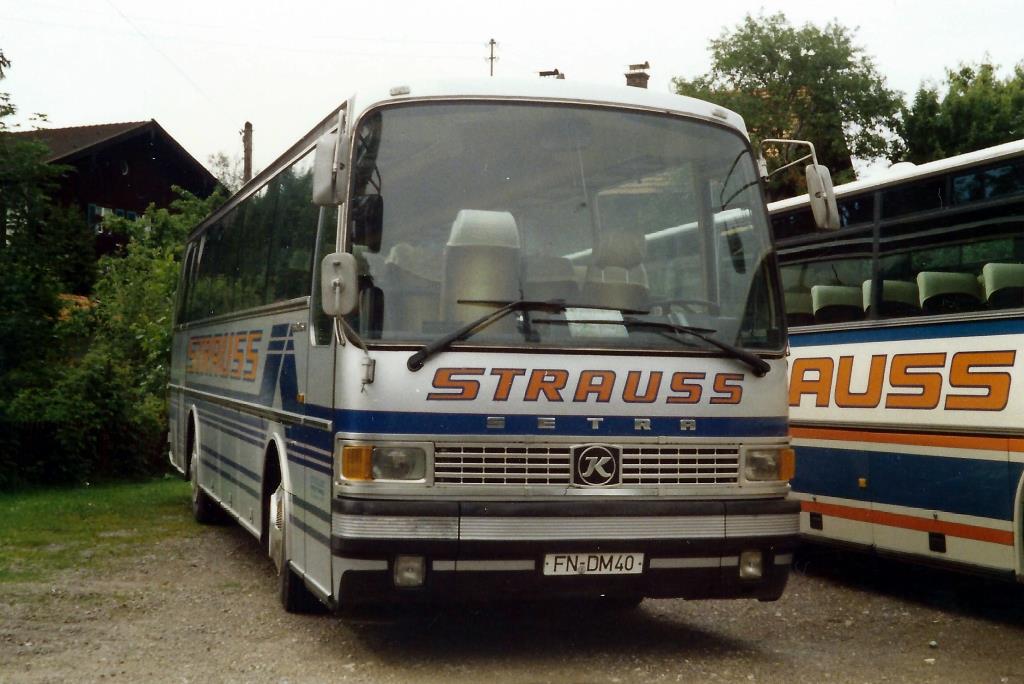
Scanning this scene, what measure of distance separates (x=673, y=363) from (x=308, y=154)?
123 inches

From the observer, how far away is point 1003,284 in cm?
834

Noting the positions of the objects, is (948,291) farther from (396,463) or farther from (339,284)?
(339,284)

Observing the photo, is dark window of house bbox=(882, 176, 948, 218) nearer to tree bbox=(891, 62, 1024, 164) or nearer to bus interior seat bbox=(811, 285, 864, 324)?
bus interior seat bbox=(811, 285, 864, 324)

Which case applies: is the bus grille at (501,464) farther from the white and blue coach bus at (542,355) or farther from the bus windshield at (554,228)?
the bus windshield at (554,228)

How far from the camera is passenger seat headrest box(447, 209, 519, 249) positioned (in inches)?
277

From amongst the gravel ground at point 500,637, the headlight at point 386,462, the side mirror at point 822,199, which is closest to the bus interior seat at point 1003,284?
the side mirror at point 822,199

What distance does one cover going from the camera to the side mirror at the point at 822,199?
7.83 m

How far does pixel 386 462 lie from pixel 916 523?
13.3 feet

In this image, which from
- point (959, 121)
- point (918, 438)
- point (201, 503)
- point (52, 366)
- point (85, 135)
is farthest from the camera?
point (85, 135)

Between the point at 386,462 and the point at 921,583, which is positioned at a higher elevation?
the point at 386,462

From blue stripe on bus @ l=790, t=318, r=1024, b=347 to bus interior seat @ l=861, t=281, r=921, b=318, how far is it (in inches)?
4.4

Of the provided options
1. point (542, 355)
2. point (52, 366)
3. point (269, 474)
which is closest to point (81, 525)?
point (269, 474)

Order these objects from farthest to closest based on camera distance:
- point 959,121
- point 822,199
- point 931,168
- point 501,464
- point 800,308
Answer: point 959,121
point 800,308
point 931,168
point 822,199
point 501,464

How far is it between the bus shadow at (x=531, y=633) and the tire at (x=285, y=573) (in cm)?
34
